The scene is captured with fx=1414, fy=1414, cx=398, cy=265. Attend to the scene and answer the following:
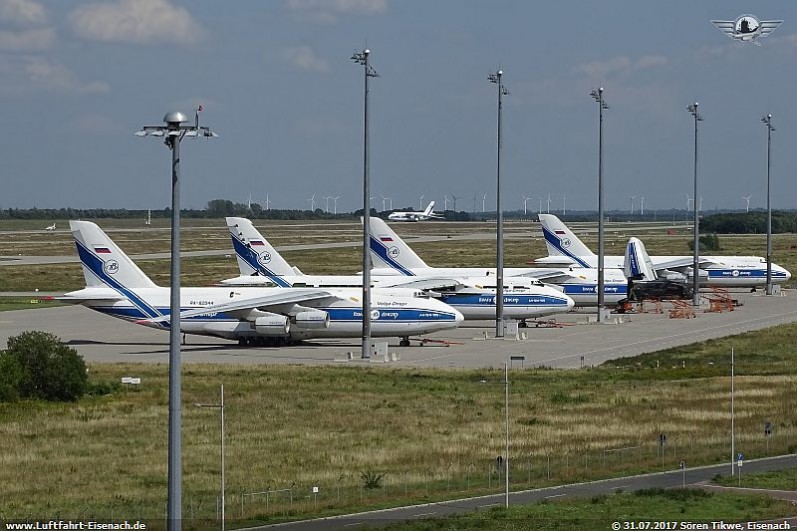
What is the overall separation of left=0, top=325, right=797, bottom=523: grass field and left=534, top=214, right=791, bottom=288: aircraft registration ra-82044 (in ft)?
166

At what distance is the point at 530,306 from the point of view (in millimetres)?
87688

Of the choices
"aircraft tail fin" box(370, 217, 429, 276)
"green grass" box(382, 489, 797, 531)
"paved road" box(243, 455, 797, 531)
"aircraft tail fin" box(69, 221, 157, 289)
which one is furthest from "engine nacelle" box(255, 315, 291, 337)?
"green grass" box(382, 489, 797, 531)

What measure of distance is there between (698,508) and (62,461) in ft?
63.9

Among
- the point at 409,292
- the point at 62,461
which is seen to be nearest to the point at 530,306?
the point at 409,292

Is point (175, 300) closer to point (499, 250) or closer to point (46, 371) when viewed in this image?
point (46, 371)

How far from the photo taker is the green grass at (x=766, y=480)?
119 feet

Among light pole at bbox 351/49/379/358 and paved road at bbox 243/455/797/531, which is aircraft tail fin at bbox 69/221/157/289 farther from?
paved road at bbox 243/455/797/531

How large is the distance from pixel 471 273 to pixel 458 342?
1922 cm

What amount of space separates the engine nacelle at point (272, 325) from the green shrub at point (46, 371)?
2068 centimetres

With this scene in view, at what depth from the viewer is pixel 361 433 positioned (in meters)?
47.9

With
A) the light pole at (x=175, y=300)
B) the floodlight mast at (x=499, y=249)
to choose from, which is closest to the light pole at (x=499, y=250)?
the floodlight mast at (x=499, y=249)

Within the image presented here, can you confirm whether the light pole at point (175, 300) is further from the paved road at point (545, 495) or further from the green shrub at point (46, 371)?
the green shrub at point (46, 371)

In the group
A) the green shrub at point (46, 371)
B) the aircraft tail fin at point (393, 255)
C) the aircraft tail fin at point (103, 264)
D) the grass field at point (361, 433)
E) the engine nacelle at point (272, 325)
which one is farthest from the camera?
the aircraft tail fin at point (393, 255)

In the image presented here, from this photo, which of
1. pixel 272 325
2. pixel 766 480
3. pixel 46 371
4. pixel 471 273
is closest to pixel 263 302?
pixel 272 325
